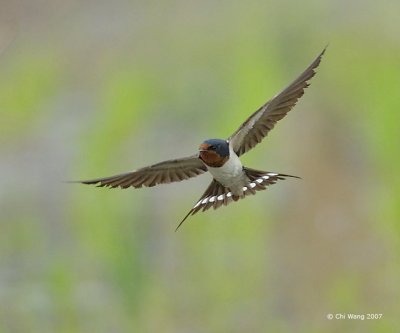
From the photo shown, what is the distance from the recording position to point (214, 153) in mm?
4254

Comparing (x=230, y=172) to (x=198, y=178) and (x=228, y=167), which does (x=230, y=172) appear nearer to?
(x=228, y=167)

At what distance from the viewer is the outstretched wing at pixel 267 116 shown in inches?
169

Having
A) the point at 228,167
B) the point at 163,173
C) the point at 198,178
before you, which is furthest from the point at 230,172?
the point at 198,178

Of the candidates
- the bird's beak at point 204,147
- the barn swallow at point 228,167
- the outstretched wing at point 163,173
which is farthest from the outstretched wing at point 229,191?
the bird's beak at point 204,147

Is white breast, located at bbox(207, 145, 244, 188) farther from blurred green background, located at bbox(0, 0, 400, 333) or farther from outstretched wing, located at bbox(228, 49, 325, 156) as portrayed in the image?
blurred green background, located at bbox(0, 0, 400, 333)

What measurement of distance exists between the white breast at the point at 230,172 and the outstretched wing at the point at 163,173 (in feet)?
0.51

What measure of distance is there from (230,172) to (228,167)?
0.08 ft

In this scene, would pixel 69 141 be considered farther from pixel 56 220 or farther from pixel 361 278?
pixel 361 278

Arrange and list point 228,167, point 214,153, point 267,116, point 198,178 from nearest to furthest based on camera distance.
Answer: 1. point 214,153
2. point 228,167
3. point 267,116
4. point 198,178

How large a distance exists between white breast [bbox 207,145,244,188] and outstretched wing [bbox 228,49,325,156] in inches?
4.8

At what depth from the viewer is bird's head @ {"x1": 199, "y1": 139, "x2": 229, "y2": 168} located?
4254mm

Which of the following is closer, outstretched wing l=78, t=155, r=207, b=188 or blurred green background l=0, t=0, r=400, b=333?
outstretched wing l=78, t=155, r=207, b=188

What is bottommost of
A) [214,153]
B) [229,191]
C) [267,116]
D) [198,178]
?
[229,191]

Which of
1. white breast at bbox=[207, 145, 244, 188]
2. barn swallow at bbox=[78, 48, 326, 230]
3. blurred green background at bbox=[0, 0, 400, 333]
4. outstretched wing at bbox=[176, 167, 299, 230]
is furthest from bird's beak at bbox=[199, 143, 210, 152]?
blurred green background at bbox=[0, 0, 400, 333]
